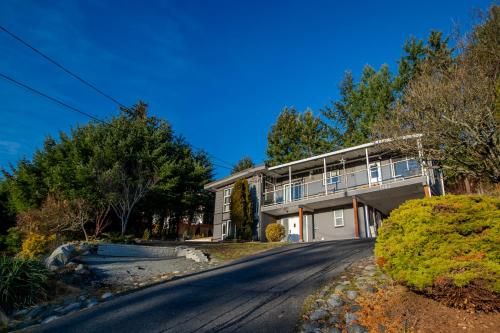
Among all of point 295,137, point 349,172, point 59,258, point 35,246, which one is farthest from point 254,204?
point 295,137

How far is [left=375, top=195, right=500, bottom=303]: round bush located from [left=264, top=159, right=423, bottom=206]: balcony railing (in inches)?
439

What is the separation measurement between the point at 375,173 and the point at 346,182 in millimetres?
1845

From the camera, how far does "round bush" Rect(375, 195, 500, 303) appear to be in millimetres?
4289

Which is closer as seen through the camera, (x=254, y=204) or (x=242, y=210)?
(x=242, y=210)

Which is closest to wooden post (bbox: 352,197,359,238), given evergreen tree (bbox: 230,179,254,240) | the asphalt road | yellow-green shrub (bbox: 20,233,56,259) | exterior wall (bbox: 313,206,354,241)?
exterior wall (bbox: 313,206,354,241)

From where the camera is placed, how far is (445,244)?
4734mm

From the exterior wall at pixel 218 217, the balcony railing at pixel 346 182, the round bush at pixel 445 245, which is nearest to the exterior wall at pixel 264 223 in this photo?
the balcony railing at pixel 346 182

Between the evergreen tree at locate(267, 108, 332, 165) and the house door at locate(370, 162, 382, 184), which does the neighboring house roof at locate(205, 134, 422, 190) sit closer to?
the house door at locate(370, 162, 382, 184)

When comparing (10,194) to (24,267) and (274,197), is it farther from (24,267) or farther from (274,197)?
(24,267)

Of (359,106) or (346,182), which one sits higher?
(359,106)

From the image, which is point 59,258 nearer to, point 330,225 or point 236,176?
point 330,225

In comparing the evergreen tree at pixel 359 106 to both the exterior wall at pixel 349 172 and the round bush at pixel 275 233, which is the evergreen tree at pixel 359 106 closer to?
the exterior wall at pixel 349 172

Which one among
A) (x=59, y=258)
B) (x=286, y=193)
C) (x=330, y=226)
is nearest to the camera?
(x=59, y=258)

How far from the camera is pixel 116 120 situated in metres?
27.5
